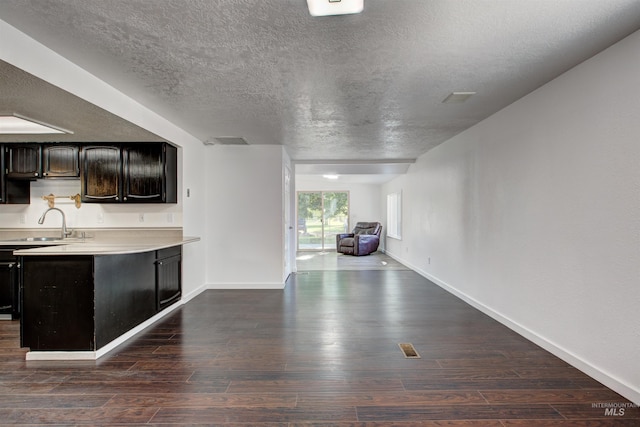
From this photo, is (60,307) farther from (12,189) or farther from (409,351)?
(409,351)

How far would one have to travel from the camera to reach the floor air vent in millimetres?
2694

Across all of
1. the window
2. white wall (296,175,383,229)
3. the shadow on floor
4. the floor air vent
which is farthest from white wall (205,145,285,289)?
white wall (296,175,383,229)

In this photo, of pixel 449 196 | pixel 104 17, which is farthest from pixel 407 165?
pixel 104 17

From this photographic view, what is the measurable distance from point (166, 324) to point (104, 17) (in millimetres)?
2910

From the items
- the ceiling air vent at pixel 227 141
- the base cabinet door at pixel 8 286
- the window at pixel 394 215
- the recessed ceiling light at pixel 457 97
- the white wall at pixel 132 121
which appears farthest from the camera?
the window at pixel 394 215

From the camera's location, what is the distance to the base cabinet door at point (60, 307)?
8.82 ft

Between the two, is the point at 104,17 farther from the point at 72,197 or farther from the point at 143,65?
the point at 72,197

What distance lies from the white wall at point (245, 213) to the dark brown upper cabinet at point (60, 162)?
66.4 inches

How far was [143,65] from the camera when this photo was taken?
7.86 feet

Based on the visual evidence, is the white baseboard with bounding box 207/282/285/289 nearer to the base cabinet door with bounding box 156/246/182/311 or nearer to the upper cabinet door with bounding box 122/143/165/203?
the base cabinet door with bounding box 156/246/182/311

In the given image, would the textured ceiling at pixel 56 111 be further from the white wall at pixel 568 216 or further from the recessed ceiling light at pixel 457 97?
the white wall at pixel 568 216

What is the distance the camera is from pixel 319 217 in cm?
1073

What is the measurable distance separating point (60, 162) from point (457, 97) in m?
4.62

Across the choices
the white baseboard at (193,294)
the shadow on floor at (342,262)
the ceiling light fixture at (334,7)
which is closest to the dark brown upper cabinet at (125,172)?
the white baseboard at (193,294)
